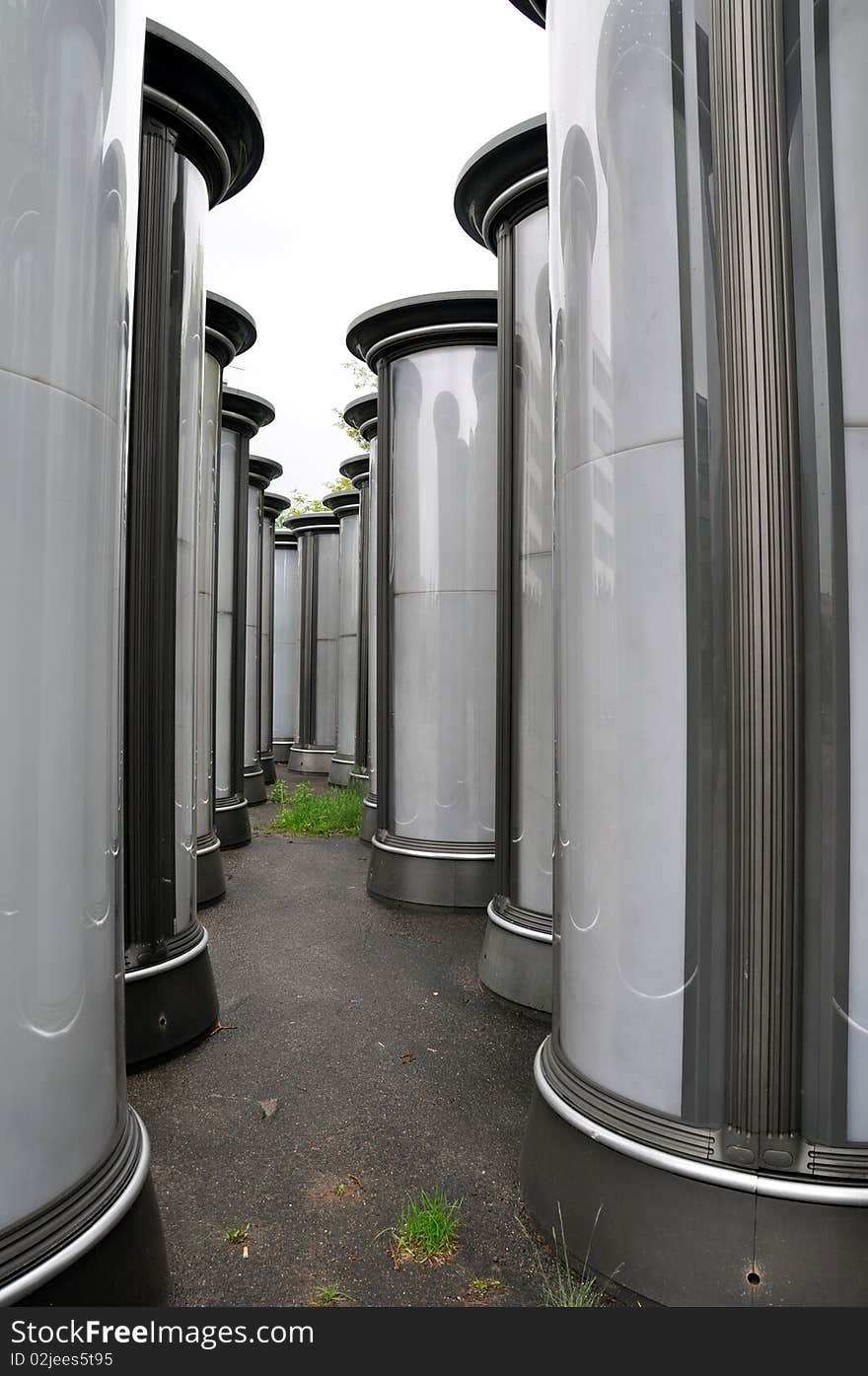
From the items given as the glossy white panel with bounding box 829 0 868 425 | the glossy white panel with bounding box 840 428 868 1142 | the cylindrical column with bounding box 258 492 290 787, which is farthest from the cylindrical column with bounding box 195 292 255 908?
the cylindrical column with bounding box 258 492 290 787

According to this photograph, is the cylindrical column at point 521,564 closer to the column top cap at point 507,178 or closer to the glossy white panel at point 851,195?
the column top cap at point 507,178

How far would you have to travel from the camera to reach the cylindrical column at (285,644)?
17375mm

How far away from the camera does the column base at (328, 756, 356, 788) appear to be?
13.7 m

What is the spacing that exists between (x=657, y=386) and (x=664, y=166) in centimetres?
60

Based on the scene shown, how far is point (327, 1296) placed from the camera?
249 cm

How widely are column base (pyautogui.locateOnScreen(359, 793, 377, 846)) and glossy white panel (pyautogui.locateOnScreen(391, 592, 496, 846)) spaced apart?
2.19 m

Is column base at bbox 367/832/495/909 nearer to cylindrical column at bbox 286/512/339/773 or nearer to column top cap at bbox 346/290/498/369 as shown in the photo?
column top cap at bbox 346/290/498/369

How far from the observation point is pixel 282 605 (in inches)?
687

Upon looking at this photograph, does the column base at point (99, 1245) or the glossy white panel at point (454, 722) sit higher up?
the glossy white panel at point (454, 722)

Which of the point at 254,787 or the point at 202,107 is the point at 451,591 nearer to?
the point at 202,107

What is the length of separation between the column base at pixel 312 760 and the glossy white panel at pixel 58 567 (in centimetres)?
1343

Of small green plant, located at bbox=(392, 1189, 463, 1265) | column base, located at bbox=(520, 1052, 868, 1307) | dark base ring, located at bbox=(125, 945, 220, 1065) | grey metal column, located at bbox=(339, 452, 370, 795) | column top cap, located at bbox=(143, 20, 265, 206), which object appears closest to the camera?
column base, located at bbox=(520, 1052, 868, 1307)

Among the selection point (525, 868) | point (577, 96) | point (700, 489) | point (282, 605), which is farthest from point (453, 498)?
point (282, 605)

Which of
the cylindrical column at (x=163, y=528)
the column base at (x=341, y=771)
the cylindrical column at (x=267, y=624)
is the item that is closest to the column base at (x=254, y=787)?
the cylindrical column at (x=267, y=624)
